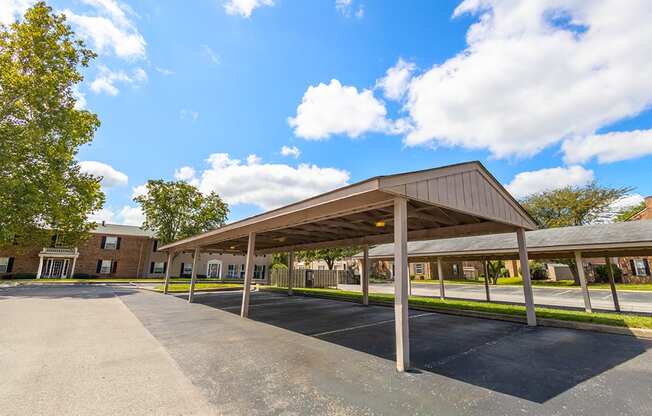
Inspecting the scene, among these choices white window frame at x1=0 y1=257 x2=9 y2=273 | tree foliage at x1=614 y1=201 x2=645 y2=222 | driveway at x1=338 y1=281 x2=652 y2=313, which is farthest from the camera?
tree foliage at x1=614 y1=201 x2=645 y2=222

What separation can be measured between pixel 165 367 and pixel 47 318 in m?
7.90

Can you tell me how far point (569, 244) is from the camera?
12031 mm

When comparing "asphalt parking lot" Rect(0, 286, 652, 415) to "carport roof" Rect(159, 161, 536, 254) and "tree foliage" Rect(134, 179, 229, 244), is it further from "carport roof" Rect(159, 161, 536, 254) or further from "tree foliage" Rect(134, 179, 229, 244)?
"tree foliage" Rect(134, 179, 229, 244)

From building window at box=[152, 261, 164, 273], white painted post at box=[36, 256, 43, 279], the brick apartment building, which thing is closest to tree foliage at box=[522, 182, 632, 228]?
the brick apartment building

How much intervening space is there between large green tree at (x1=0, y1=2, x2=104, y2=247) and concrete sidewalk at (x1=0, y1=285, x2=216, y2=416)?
41.4ft

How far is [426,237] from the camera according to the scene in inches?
414

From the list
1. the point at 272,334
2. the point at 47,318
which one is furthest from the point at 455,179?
the point at 47,318

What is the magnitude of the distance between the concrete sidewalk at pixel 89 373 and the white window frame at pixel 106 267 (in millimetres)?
31802

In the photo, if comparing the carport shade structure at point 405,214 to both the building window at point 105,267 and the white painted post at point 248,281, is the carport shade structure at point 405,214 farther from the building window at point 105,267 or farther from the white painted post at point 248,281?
the building window at point 105,267

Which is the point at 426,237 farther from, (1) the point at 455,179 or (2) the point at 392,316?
(1) the point at 455,179

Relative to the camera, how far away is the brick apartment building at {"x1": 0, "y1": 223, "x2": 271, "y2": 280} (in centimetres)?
3072

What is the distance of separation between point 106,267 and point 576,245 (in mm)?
44921

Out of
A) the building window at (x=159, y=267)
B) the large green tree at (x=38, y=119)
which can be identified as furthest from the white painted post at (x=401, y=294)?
the building window at (x=159, y=267)

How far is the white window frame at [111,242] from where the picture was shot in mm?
35062
